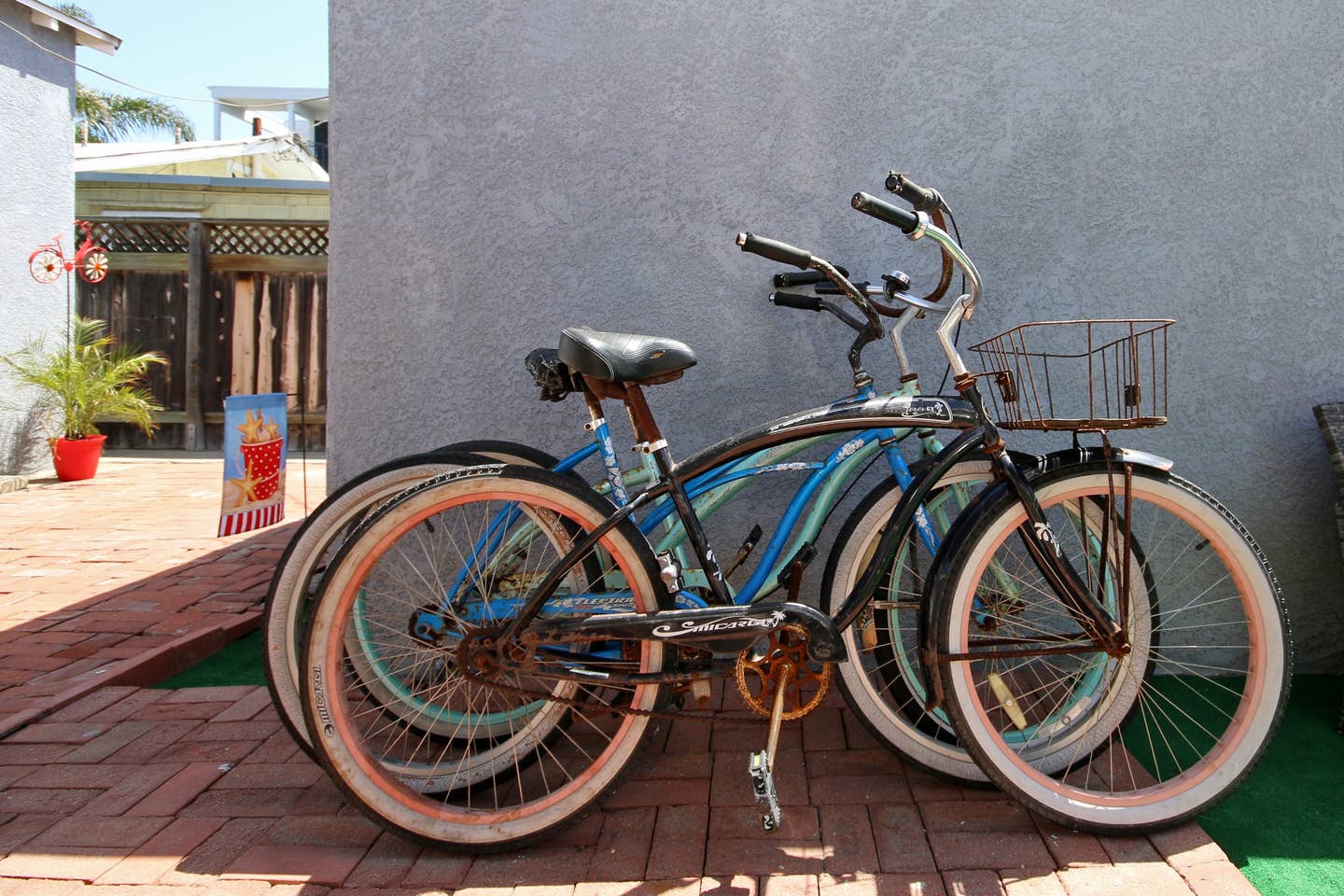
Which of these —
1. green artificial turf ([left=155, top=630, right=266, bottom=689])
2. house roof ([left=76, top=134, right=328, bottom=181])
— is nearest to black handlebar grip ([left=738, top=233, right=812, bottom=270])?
green artificial turf ([left=155, top=630, right=266, bottom=689])

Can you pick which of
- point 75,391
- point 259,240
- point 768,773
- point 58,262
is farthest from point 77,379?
point 768,773

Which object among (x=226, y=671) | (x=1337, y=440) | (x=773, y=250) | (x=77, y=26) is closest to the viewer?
(x=773, y=250)

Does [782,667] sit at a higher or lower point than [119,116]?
lower

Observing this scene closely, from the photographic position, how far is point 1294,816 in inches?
91.0

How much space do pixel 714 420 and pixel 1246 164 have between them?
1.95 metres

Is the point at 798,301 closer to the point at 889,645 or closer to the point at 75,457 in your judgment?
the point at 889,645

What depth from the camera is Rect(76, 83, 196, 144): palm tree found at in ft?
74.3

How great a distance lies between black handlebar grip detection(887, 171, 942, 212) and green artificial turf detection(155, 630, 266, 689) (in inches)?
105

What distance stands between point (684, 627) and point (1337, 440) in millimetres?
2188

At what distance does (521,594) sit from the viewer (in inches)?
93.4

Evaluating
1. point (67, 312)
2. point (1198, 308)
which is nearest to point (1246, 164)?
point (1198, 308)

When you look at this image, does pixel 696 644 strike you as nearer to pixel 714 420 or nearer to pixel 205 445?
pixel 714 420

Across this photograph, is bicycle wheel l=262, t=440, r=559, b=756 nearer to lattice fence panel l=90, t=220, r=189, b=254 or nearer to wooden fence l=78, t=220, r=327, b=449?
wooden fence l=78, t=220, r=327, b=449

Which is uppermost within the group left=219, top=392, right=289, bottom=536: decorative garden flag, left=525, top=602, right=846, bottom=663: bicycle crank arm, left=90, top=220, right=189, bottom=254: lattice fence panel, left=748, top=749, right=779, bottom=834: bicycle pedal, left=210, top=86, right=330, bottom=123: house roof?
left=210, top=86, right=330, bottom=123: house roof
